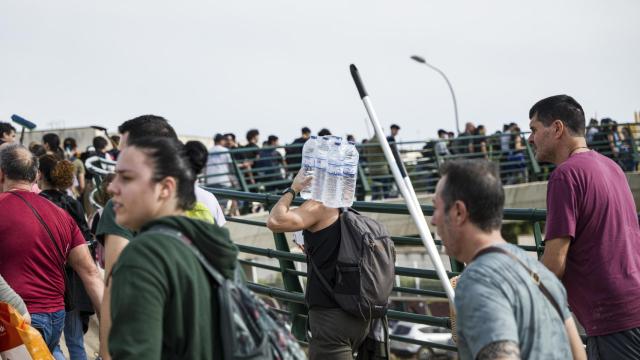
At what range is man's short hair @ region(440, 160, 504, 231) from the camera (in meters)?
3.06

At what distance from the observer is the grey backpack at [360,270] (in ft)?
17.4

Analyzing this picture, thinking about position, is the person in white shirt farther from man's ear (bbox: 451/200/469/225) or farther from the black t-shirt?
man's ear (bbox: 451/200/469/225)

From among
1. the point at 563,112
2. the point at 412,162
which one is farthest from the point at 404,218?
the point at 563,112

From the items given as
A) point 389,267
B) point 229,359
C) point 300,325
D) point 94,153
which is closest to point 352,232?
point 389,267

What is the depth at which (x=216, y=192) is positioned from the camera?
8.55 metres

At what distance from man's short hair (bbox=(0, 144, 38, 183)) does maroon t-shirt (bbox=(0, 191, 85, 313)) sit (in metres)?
0.10

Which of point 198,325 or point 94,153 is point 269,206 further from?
point 94,153

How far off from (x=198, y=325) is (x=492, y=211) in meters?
1.00

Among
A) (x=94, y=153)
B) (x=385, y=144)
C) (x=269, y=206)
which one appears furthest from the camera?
(x=94, y=153)

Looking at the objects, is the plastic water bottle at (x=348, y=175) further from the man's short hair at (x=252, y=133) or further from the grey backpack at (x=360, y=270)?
the man's short hair at (x=252, y=133)

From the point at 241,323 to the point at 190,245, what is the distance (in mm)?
294

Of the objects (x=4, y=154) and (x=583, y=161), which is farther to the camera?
(x=4, y=154)

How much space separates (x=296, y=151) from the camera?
Result: 22.3 meters

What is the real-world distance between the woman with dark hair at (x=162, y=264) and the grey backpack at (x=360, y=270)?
7.30ft
